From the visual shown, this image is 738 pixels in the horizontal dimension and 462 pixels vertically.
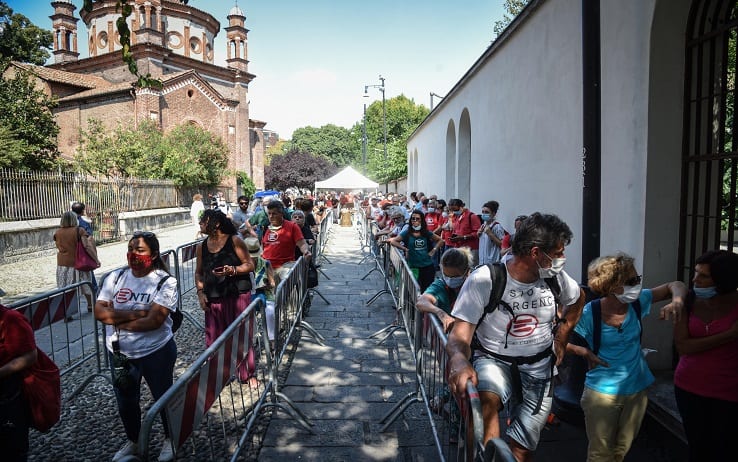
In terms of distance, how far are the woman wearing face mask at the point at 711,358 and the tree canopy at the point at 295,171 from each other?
5513cm

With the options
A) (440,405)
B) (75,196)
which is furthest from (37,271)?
(440,405)

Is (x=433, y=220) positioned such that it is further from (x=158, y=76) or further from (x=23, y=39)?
(x=23, y=39)

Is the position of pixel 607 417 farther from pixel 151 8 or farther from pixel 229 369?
pixel 151 8

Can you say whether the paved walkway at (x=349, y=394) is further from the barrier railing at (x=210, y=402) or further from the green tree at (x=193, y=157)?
the green tree at (x=193, y=157)

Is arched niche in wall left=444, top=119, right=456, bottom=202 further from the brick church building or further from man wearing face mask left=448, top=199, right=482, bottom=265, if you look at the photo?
the brick church building

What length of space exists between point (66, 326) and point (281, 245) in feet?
8.59

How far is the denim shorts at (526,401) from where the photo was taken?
277 cm

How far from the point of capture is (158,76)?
3681 centimetres

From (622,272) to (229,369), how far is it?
9.03ft

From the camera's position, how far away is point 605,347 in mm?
3076

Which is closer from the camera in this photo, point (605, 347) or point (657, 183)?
point (605, 347)

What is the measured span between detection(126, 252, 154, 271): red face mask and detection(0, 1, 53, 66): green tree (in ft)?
124

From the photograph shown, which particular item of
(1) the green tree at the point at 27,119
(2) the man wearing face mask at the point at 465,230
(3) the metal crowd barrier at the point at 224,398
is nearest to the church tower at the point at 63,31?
(1) the green tree at the point at 27,119

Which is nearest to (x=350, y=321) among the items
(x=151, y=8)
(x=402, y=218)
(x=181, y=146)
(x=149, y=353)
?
(x=402, y=218)
